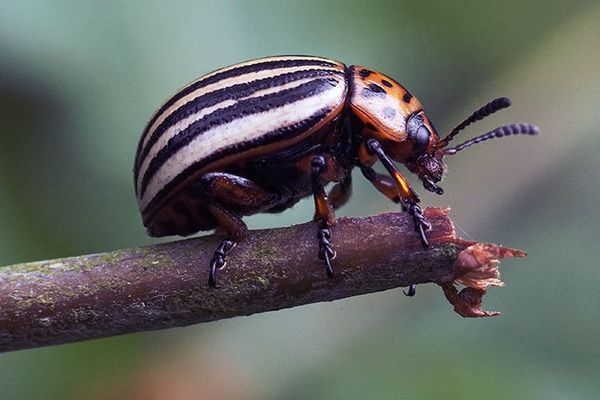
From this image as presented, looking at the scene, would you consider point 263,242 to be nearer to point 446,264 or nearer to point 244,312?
point 244,312

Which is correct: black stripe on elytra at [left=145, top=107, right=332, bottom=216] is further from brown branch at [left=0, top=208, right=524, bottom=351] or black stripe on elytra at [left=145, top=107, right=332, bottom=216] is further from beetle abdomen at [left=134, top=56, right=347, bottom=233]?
brown branch at [left=0, top=208, right=524, bottom=351]

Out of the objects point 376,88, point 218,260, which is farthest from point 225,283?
point 376,88

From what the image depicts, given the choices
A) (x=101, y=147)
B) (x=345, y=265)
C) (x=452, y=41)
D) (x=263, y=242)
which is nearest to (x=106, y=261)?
(x=263, y=242)

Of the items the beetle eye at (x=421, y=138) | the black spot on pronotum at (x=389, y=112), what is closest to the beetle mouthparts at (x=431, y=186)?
the beetle eye at (x=421, y=138)

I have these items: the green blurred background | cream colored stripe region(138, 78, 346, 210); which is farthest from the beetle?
the green blurred background

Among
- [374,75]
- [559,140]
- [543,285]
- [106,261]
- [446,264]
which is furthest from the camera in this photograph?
[559,140]

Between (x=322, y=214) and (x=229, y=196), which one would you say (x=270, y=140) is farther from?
(x=322, y=214)
